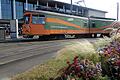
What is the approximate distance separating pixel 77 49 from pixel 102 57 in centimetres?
177

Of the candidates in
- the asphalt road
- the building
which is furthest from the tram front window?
the building

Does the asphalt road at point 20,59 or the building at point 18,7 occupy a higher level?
the building at point 18,7

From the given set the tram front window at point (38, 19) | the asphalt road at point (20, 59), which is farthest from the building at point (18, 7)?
the asphalt road at point (20, 59)

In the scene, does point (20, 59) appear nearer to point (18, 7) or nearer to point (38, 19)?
point (38, 19)

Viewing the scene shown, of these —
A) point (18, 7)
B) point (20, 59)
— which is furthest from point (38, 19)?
point (18, 7)

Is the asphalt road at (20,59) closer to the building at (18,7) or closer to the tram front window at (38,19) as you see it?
the tram front window at (38,19)

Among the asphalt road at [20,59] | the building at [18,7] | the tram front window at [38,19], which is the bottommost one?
the asphalt road at [20,59]

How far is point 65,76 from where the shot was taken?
578 cm

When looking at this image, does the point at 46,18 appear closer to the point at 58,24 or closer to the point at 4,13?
the point at 58,24

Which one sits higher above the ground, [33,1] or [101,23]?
[33,1]

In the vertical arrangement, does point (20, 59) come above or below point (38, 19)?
below

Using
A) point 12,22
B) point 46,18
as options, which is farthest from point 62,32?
point 12,22

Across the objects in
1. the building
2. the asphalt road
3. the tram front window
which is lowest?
the asphalt road

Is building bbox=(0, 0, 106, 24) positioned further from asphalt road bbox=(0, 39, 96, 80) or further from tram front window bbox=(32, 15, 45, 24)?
asphalt road bbox=(0, 39, 96, 80)
